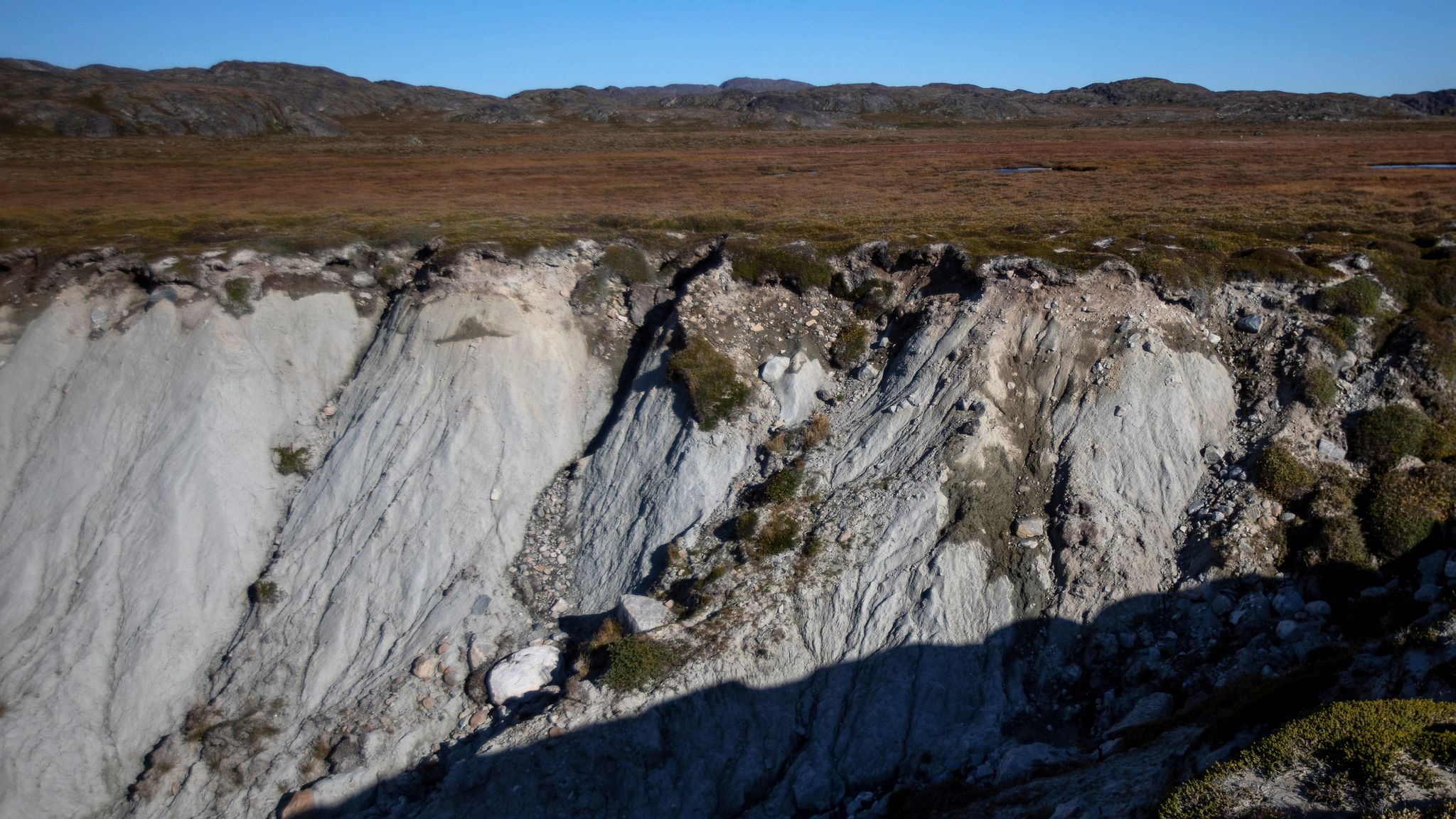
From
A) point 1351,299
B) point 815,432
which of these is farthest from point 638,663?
point 1351,299

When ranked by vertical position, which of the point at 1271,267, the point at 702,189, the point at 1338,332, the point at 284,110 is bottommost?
the point at 1338,332

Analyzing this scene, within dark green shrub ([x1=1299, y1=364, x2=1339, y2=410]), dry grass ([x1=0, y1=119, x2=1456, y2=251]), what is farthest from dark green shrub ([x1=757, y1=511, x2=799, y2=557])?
dry grass ([x1=0, y1=119, x2=1456, y2=251])

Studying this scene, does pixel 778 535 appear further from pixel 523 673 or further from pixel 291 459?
pixel 291 459

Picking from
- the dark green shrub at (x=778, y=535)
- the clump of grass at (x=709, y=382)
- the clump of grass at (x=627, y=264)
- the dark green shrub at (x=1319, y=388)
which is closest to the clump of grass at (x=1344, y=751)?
the dark green shrub at (x=778, y=535)

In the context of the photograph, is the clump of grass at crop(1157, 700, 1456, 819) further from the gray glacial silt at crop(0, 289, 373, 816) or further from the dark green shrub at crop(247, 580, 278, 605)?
the gray glacial silt at crop(0, 289, 373, 816)

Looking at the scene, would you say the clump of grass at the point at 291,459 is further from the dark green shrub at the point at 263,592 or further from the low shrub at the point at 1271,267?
the low shrub at the point at 1271,267
